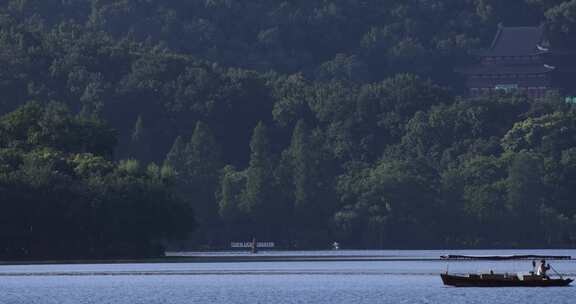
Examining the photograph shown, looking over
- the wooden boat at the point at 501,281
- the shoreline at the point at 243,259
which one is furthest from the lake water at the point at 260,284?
the shoreline at the point at 243,259

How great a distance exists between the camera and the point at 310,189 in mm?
179250

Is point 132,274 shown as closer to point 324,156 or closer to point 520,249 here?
point 520,249

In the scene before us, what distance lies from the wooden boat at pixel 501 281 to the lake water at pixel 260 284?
1.38 feet

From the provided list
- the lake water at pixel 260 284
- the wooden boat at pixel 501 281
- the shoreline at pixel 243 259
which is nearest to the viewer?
the lake water at pixel 260 284

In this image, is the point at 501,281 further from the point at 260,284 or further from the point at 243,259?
the point at 243,259

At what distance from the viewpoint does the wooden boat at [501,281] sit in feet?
346

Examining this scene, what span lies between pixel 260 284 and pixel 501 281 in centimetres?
1240

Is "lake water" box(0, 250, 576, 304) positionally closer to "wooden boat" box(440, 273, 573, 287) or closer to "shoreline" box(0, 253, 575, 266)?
"wooden boat" box(440, 273, 573, 287)

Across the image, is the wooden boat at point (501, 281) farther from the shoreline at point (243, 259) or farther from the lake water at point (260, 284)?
the shoreline at point (243, 259)

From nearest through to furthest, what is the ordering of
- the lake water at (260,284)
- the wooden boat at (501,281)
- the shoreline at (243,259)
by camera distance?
the lake water at (260,284) < the wooden boat at (501,281) < the shoreline at (243,259)

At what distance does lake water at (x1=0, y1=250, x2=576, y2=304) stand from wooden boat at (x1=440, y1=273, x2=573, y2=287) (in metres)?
0.42

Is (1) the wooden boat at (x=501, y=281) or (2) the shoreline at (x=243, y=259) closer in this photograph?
(1) the wooden boat at (x=501, y=281)

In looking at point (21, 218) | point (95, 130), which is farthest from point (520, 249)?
point (21, 218)

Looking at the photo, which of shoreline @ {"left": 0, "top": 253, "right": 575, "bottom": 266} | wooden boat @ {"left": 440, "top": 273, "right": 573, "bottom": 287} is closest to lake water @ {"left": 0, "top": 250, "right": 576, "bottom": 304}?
wooden boat @ {"left": 440, "top": 273, "right": 573, "bottom": 287}
